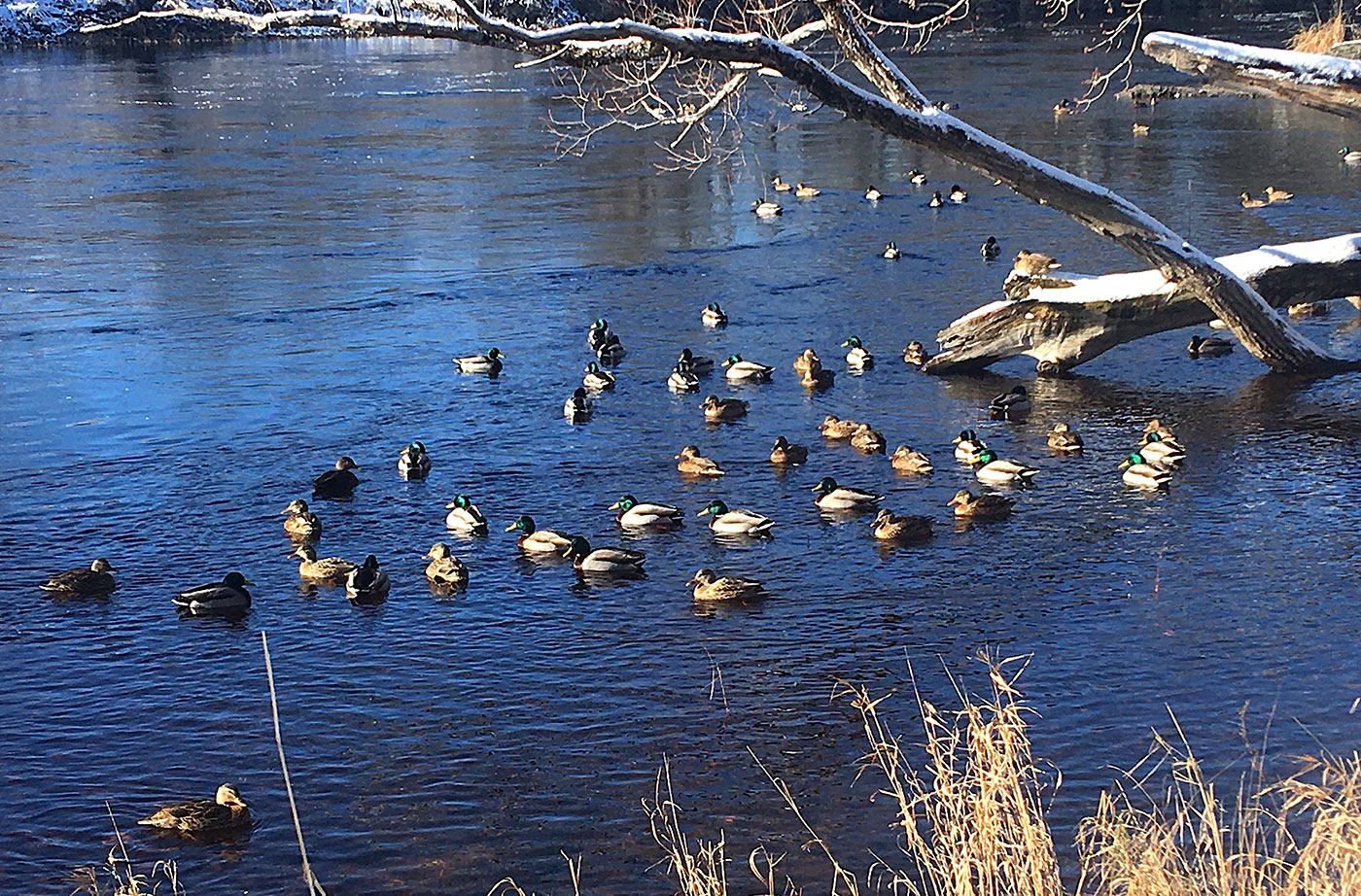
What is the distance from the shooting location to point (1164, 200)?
2870 cm

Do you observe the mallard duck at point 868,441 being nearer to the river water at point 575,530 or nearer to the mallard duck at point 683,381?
the river water at point 575,530

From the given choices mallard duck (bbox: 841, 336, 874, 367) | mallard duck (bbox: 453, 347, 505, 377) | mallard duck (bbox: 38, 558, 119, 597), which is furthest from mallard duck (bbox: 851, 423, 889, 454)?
mallard duck (bbox: 38, 558, 119, 597)

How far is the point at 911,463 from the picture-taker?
50.5 feet

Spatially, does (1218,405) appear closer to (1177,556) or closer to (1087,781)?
(1177,556)

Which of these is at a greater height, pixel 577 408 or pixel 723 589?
pixel 577 408

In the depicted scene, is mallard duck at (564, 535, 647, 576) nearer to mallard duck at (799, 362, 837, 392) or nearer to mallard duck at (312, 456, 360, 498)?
mallard duck at (312, 456, 360, 498)

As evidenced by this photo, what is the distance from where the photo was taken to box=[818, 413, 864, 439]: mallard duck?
53.5ft

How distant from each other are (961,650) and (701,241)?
1671 centimetres

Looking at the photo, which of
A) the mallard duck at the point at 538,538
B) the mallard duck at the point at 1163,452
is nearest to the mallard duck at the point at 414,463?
the mallard duck at the point at 538,538

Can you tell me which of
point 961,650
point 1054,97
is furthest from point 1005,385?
point 1054,97

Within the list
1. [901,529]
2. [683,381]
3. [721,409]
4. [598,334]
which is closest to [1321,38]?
[598,334]

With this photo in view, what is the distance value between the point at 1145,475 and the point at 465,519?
626 centimetres

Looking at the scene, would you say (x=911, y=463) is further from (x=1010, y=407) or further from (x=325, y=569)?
(x=325, y=569)

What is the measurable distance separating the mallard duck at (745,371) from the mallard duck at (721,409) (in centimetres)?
122
